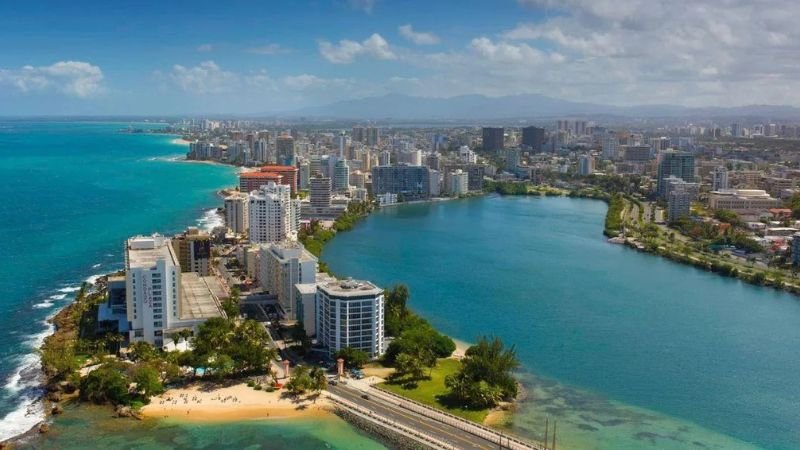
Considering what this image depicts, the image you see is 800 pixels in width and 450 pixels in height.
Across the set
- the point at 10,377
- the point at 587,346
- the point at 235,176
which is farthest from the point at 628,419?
the point at 235,176

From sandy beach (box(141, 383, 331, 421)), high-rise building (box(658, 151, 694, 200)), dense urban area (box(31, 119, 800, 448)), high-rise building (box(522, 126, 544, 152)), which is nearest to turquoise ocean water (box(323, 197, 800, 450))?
dense urban area (box(31, 119, 800, 448))

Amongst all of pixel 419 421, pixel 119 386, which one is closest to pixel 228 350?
pixel 119 386

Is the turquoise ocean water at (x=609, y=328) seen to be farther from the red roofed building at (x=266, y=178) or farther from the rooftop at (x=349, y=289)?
the red roofed building at (x=266, y=178)

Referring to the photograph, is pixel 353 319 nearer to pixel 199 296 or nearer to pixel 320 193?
pixel 199 296

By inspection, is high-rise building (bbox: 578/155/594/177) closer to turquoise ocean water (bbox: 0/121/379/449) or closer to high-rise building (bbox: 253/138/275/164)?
high-rise building (bbox: 253/138/275/164)

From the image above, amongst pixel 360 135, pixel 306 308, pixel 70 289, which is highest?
pixel 360 135

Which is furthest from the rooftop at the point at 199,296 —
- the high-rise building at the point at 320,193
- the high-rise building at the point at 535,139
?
the high-rise building at the point at 535,139
